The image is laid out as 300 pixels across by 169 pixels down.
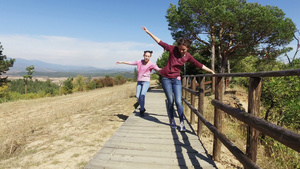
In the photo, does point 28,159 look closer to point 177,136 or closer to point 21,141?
point 21,141

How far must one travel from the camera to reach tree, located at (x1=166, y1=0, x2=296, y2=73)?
12.7 meters

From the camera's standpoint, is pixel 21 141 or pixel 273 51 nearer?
pixel 21 141

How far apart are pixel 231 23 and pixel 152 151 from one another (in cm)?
1300

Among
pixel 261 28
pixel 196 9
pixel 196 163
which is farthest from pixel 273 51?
pixel 196 163

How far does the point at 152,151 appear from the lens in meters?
2.86

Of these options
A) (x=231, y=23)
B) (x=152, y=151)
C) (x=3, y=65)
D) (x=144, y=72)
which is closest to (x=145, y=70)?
(x=144, y=72)

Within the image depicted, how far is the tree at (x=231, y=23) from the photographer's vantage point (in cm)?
1267

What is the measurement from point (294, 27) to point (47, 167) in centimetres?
1849

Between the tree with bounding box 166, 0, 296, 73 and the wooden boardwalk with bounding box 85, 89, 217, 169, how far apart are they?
37.2 ft

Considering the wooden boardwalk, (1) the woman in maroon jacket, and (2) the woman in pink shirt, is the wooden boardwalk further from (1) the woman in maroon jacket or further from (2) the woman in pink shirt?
(2) the woman in pink shirt

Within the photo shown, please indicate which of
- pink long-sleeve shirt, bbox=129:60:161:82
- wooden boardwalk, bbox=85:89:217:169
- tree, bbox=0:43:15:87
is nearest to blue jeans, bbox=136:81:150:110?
pink long-sleeve shirt, bbox=129:60:161:82

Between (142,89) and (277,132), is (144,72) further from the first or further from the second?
(277,132)

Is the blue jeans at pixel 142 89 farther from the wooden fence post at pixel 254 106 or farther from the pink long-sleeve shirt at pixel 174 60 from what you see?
the wooden fence post at pixel 254 106

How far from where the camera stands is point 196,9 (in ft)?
45.3
